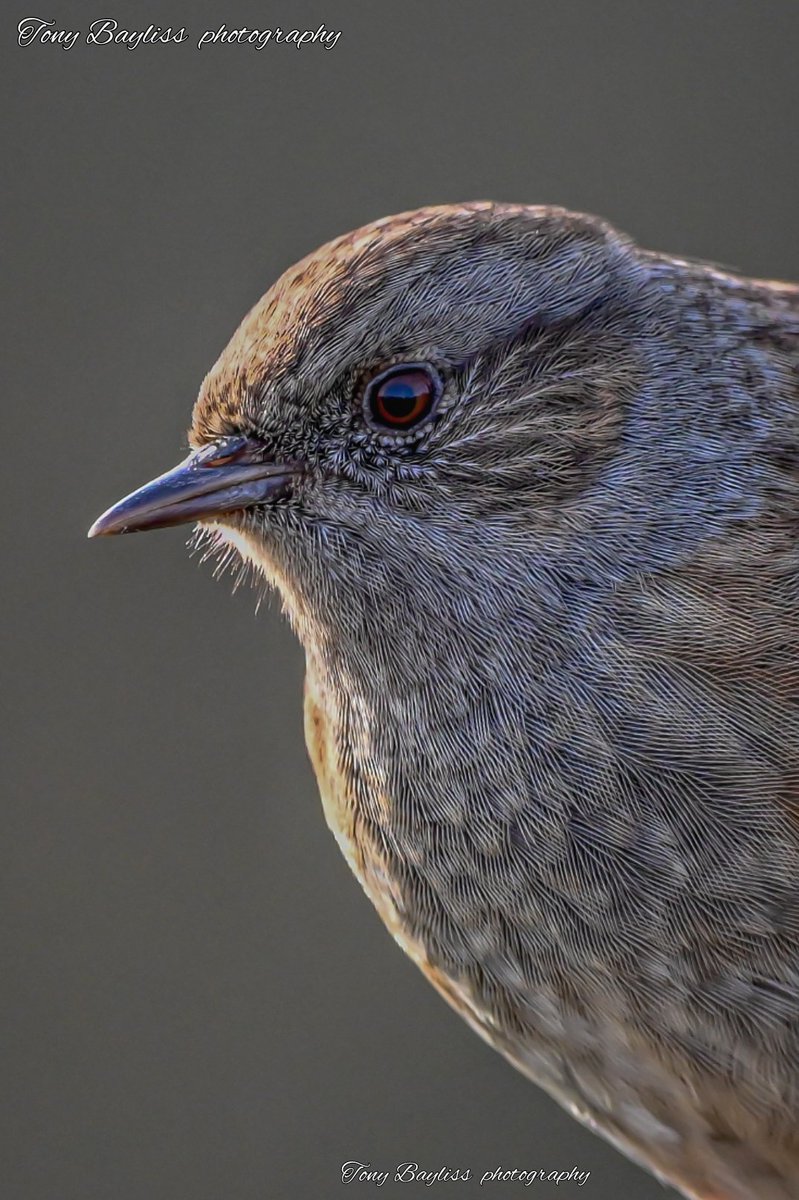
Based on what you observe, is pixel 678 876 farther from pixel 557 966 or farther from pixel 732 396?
pixel 732 396

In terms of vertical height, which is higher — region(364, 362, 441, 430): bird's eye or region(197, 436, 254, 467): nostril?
region(197, 436, 254, 467): nostril

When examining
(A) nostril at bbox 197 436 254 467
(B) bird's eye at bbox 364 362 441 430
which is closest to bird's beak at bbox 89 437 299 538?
(A) nostril at bbox 197 436 254 467

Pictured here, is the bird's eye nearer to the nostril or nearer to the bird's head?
the bird's head

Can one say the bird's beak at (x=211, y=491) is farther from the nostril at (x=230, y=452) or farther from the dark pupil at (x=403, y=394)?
the dark pupil at (x=403, y=394)

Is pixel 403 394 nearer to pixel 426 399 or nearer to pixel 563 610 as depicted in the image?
pixel 426 399

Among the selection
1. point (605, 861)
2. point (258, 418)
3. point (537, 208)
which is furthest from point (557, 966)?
point (537, 208)

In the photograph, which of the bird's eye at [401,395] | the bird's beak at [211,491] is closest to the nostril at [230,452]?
the bird's beak at [211,491]

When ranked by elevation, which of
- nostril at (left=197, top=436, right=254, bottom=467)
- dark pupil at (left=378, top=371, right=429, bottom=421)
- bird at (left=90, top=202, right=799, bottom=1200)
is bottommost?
bird at (left=90, top=202, right=799, bottom=1200)

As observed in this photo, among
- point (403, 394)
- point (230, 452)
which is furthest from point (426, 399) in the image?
point (230, 452)

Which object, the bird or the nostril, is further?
the nostril
